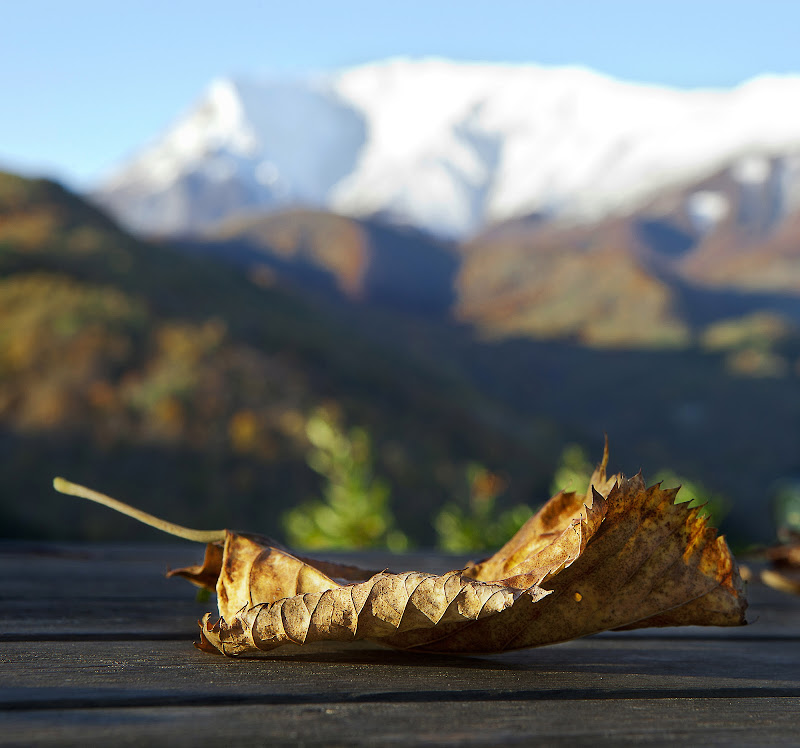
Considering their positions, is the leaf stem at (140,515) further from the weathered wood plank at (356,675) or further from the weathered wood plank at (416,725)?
the weathered wood plank at (416,725)

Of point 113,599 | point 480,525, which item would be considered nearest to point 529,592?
point 113,599

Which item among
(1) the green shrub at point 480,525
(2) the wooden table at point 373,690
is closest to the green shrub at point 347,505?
(1) the green shrub at point 480,525

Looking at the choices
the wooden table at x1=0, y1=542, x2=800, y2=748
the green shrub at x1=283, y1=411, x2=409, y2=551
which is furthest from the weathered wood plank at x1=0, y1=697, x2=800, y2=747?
the green shrub at x1=283, y1=411, x2=409, y2=551

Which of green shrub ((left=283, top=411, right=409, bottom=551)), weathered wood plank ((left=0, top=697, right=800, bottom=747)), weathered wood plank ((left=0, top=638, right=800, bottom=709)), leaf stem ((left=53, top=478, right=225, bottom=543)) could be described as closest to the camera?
weathered wood plank ((left=0, top=697, right=800, bottom=747))

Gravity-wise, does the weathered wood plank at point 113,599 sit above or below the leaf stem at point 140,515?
below

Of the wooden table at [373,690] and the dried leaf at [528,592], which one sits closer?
the wooden table at [373,690]

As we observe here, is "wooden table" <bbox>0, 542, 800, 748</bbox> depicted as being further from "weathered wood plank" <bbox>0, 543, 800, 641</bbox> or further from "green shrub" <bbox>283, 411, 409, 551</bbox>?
"green shrub" <bbox>283, 411, 409, 551</bbox>

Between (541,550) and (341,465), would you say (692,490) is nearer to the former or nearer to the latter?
(341,465)

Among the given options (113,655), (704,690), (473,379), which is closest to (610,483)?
(704,690)
